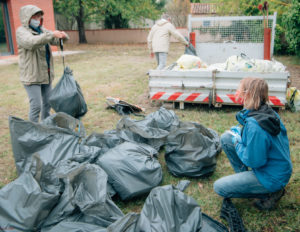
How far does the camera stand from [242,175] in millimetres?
2443

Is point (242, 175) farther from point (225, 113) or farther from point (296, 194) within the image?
point (225, 113)

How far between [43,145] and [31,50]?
1.40 meters

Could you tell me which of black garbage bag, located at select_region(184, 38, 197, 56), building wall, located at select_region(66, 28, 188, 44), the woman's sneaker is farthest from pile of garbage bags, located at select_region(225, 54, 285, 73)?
building wall, located at select_region(66, 28, 188, 44)

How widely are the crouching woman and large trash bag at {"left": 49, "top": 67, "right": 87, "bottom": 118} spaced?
2.34 meters

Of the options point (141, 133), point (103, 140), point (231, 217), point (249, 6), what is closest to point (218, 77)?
point (141, 133)

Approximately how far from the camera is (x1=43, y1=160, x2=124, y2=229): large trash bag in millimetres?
2217

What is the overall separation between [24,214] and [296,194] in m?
2.38

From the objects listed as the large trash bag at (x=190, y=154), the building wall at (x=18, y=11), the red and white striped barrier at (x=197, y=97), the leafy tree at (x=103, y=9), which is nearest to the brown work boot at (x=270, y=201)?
the large trash bag at (x=190, y=154)

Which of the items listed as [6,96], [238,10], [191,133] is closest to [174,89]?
[191,133]

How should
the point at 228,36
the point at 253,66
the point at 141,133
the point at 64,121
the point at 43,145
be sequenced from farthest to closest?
the point at 228,36, the point at 253,66, the point at 64,121, the point at 141,133, the point at 43,145

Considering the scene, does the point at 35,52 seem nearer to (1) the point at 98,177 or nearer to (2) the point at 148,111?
(1) the point at 98,177

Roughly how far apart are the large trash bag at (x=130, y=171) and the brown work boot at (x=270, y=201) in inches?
36.5

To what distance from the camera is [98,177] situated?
245cm

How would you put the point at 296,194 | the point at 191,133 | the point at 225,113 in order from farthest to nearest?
the point at 225,113, the point at 191,133, the point at 296,194
